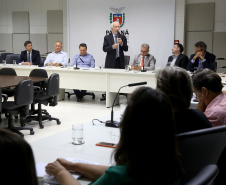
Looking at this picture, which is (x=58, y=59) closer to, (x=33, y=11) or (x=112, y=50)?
(x=112, y=50)

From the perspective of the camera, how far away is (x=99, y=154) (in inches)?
89.2

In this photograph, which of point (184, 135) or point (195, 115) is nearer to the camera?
point (184, 135)

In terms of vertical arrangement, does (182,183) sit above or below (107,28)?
below

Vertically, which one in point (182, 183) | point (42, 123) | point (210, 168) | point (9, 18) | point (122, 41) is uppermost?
point (9, 18)

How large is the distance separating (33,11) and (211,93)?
31.9 feet

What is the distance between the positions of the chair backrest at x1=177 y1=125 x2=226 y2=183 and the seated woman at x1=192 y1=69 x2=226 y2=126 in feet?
2.27

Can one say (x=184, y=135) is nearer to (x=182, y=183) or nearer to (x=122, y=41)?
(x=182, y=183)

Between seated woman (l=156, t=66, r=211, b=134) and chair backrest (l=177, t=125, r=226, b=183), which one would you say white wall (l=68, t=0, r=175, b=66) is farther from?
chair backrest (l=177, t=125, r=226, b=183)

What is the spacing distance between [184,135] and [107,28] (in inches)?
335

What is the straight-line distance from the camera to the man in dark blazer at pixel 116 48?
26.6 ft

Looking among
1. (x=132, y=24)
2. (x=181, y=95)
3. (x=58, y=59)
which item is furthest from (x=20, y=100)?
(x=132, y=24)

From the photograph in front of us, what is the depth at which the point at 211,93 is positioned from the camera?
2709mm

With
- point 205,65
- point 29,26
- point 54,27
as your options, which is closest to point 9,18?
point 29,26

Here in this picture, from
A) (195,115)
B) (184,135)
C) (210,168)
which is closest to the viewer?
(210,168)
